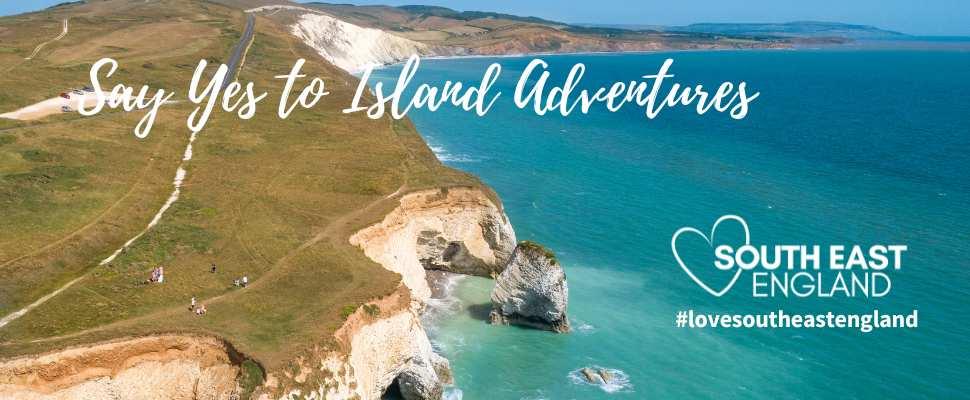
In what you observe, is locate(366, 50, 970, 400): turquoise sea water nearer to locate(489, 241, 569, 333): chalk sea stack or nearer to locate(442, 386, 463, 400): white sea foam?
locate(442, 386, 463, 400): white sea foam

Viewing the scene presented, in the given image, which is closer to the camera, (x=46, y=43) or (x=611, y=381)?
(x=611, y=381)

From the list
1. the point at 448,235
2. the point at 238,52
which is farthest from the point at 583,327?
the point at 238,52

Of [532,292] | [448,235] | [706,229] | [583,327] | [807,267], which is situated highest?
[807,267]

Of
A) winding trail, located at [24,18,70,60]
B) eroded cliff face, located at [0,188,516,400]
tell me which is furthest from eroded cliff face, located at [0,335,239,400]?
winding trail, located at [24,18,70,60]

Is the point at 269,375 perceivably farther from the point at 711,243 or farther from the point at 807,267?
the point at 807,267

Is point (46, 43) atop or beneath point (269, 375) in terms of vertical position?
beneath
